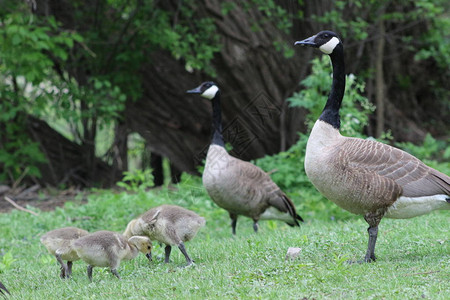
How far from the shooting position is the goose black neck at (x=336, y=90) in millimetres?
6570

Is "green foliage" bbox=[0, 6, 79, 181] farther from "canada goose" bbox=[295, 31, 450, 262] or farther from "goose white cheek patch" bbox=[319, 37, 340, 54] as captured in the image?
"canada goose" bbox=[295, 31, 450, 262]

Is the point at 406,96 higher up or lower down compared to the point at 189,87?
lower down

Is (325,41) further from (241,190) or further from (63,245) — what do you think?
(63,245)

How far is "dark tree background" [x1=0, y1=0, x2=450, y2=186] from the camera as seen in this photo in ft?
43.4

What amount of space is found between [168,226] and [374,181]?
93.4 inches

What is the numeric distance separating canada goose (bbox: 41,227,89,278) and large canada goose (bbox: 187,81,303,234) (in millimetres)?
3080

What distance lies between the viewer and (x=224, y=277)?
527cm

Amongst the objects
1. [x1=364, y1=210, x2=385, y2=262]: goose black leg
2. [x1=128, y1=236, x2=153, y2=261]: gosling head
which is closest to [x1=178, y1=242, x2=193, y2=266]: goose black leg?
[x1=128, y1=236, x2=153, y2=261]: gosling head

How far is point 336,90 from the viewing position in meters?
6.64

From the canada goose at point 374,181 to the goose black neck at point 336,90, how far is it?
43 centimetres

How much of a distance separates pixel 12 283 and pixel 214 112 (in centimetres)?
521

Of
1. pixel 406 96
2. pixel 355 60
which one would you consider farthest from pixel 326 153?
pixel 406 96

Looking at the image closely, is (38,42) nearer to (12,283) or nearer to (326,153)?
(12,283)

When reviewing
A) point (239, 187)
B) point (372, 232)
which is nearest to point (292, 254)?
point (372, 232)
